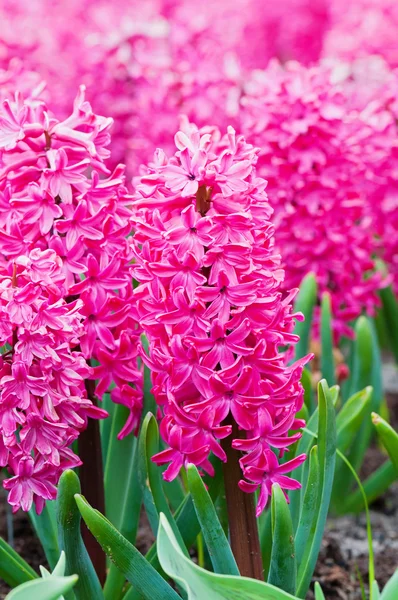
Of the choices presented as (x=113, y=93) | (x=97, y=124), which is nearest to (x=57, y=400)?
(x=97, y=124)

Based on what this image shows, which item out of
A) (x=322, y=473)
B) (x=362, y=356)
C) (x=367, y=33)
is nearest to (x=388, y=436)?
(x=322, y=473)

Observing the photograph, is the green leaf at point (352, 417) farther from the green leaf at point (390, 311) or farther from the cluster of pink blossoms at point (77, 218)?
the green leaf at point (390, 311)

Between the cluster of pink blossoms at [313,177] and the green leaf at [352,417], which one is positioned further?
the cluster of pink blossoms at [313,177]

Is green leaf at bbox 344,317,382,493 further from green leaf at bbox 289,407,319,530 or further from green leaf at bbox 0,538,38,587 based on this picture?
green leaf at bbox 0,538,38,587

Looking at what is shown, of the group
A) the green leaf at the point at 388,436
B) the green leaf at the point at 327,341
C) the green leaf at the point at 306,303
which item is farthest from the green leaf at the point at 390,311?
the green leaf at the point at 388,436

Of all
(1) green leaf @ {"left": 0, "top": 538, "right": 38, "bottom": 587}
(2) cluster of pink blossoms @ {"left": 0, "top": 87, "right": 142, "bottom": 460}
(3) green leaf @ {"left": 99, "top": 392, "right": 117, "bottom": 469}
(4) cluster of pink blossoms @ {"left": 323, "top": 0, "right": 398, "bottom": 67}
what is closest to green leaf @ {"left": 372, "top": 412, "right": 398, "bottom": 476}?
(2) cluster of pink blossoms @ {"left": 0, "top": 87, "right": 142, "bottom": 460}
